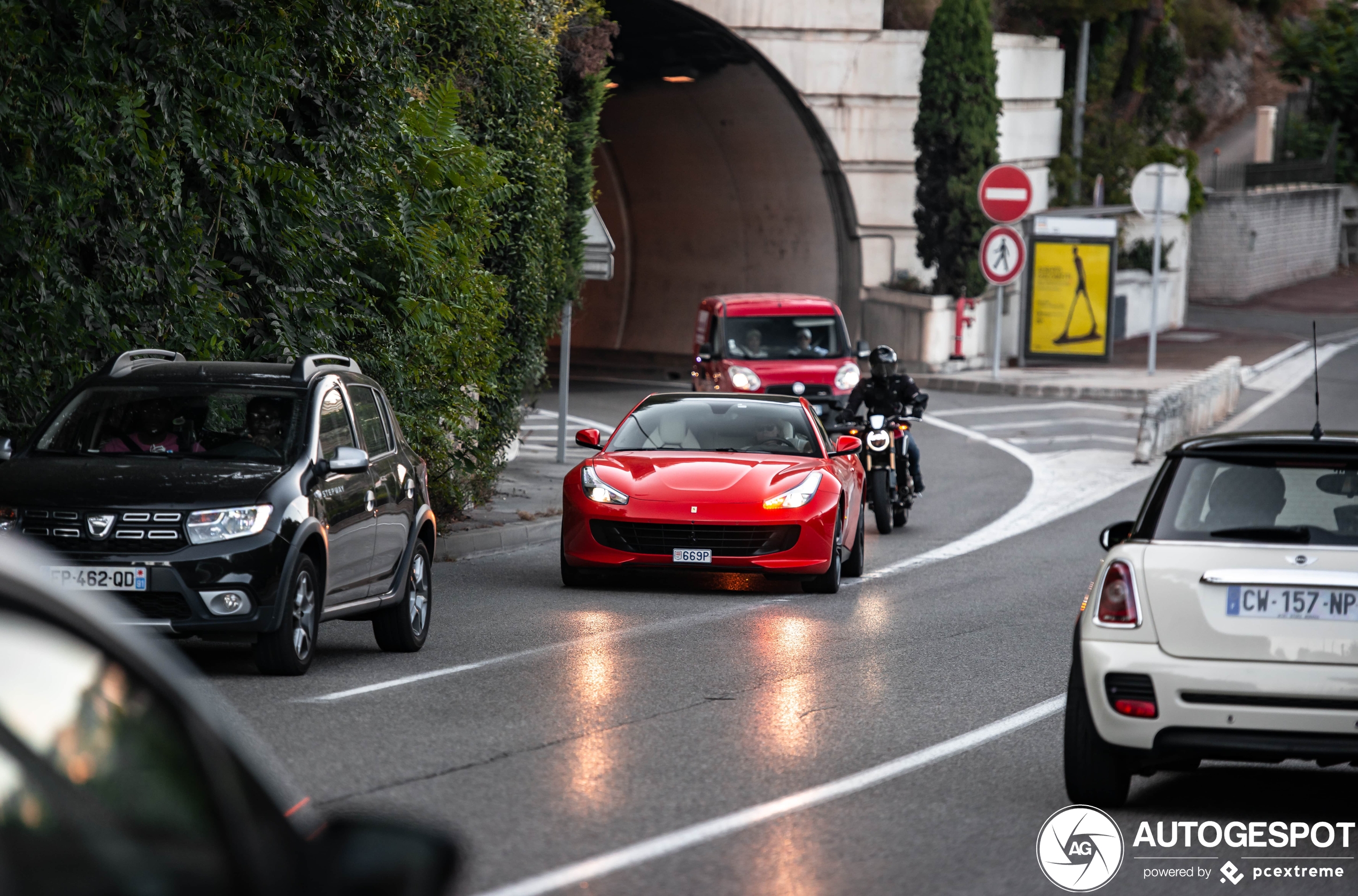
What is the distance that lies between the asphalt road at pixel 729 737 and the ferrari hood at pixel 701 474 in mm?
737

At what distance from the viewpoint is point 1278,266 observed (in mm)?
65812

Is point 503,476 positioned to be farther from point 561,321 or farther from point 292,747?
point 292,747

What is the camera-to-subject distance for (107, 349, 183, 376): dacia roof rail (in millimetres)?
9984

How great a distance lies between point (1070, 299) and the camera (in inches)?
1537

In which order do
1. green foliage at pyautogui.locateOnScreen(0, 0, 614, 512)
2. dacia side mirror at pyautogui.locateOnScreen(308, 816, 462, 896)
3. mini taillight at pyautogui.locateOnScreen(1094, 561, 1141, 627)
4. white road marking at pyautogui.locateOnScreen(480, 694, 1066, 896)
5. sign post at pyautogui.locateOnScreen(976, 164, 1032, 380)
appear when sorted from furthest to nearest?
sign post at pyautogui.locateOnScreen(976, 164, 1032, 380) < green foliage at pyautogui.locateOnScreen(0, 0, 614, 512) < mini taillight at pyautogui.locateOnScreen(1094, 561, 1141, 627) < white road marking at pyautogui.locateOnScreen(480, 694, 1066, 896) < dacia side mirror at pyautogui.locateOnScreen(308, 816, 462, 896)

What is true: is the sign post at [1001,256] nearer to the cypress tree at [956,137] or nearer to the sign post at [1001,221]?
the sign post at [1001,221]

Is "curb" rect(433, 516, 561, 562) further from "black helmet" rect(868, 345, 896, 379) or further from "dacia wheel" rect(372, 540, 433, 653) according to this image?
"dacia wheel" rect(372, 540, 433, 653)

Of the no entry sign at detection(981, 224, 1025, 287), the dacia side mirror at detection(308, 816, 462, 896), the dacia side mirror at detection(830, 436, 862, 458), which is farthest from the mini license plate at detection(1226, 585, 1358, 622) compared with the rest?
the no entry sign at detection(981, 224, 1025, 287)

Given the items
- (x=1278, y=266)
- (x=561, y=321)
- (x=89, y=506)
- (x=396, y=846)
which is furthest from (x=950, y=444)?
(x=1278, y=266)

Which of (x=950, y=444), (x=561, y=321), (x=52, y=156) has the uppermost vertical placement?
(x=52, y=156)

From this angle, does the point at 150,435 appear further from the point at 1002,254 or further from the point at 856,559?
the point at 1002,254

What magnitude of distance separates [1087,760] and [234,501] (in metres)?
4.31

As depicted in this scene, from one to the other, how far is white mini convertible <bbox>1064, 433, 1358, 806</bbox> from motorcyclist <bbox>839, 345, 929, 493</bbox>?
Answer: 11582mm

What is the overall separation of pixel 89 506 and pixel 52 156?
323cm
